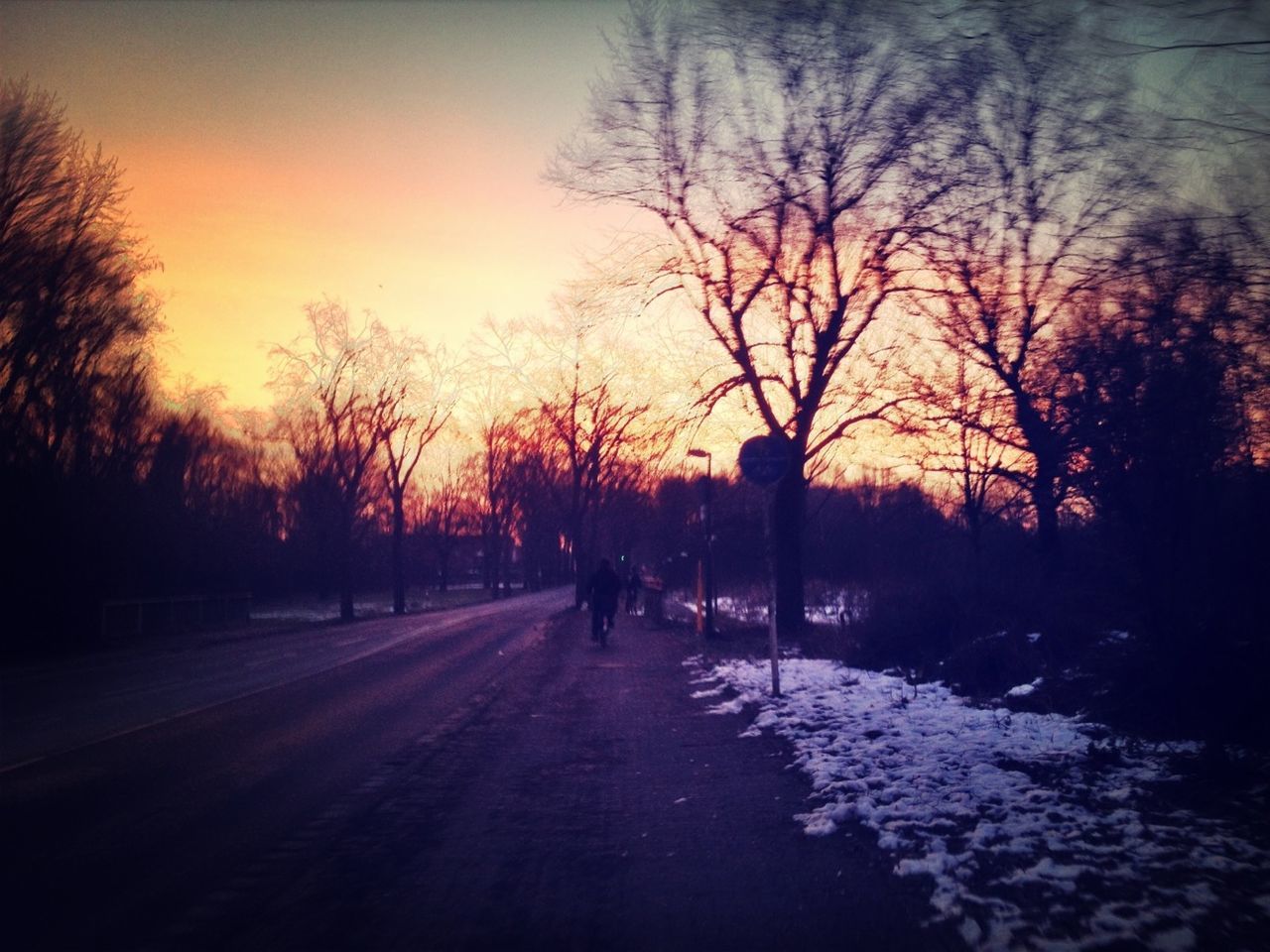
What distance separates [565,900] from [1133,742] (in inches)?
203

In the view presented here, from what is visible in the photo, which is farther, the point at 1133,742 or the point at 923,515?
the point at 923,515

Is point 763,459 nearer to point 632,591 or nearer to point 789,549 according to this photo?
point 789,549

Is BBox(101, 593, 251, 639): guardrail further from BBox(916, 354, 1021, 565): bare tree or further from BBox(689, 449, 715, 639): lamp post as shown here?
BBox(916, 354, 1021, 565): bare tree

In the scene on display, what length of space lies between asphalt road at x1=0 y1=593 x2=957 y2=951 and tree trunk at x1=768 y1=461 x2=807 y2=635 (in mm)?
10070

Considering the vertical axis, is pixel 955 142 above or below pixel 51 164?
below

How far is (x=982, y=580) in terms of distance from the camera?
16828 millimetres

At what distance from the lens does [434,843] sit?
6.73 m

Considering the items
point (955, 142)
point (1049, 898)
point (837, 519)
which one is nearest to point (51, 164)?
point (955, 142)

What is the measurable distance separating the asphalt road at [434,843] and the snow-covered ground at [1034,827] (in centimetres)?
36

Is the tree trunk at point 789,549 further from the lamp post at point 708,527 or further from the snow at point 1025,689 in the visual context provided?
the snow at point 1025,689

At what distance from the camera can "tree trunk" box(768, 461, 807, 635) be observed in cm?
2244

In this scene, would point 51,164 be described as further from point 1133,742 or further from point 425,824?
point 1133,742

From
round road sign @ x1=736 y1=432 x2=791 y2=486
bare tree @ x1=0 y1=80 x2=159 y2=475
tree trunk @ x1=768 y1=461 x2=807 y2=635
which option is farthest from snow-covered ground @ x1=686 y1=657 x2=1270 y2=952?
bare tree @ x1=0 y1=80 x2=159 y2=475

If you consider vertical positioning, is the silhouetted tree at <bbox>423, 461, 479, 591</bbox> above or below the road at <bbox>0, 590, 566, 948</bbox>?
above
